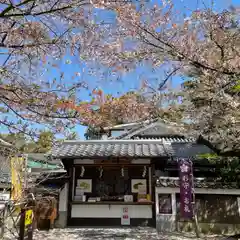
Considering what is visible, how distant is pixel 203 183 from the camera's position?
1021cm

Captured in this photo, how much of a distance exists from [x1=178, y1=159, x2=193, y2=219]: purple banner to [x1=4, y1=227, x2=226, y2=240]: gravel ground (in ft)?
2.50

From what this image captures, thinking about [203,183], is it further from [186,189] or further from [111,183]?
[111,183]

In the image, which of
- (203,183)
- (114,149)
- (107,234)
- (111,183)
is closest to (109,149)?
(114,149)

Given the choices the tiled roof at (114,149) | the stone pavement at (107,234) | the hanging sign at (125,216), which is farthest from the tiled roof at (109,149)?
the stone pavement at (107,234)

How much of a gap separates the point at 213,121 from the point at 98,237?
5072mm

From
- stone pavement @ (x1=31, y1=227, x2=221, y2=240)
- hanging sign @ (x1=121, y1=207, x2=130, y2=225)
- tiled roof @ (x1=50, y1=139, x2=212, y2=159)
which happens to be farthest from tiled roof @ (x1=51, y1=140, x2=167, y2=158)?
stone pavement @ (x1=31, y1=227, x2=221, y2=240)

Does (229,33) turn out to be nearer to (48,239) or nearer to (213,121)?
(213,121)

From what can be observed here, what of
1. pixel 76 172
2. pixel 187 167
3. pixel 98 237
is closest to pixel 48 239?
pixel 98 237

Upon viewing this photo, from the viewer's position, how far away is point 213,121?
805 centimetres

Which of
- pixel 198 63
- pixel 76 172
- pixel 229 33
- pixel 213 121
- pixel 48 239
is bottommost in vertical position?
pixel 48 239

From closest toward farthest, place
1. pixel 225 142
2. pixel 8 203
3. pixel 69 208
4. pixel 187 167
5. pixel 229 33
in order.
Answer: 1. pixel 8 203
2. pixel 229 33
3. pixel 225 142
4. pixel 187 167
5. pixel 69 208

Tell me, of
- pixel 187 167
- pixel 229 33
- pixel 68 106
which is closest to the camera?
pixel 68 106

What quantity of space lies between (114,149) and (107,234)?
342 centimetres

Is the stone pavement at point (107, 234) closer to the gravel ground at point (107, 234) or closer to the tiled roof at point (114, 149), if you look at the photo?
the gravel ground at point (107, 234)
